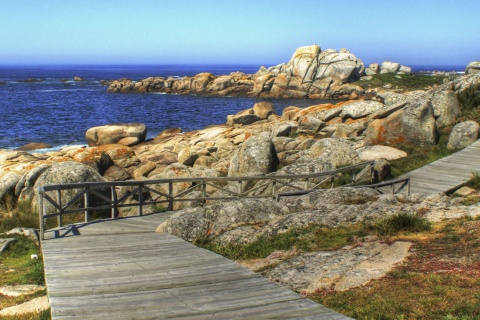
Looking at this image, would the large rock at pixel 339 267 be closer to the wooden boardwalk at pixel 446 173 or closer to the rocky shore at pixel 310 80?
the wooden boardwalk at pixel 446 173

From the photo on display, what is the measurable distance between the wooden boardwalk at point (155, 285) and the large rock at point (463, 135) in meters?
19.0

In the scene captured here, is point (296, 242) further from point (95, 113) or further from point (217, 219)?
point (95, 113)

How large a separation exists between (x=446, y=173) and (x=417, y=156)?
357 cm

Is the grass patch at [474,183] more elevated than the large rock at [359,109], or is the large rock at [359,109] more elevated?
the large rock at [359,109]

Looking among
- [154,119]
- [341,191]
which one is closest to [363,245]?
[341,191]

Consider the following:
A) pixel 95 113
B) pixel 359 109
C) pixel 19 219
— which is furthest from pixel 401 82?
pixel 19 219

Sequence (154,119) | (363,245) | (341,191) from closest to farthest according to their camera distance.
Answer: (363,245) → (341,191) → (154,119)

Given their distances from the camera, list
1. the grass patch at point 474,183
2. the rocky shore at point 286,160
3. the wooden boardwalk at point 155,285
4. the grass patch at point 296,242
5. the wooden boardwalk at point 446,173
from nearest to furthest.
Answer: the wooden boardwalk at point 155,285, the grass patch at point 296,242, the rocky shore at point 286,160, the wooden boardwalk at point 446,173, the grass patch at point 474,183

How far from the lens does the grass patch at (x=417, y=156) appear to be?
23109mm

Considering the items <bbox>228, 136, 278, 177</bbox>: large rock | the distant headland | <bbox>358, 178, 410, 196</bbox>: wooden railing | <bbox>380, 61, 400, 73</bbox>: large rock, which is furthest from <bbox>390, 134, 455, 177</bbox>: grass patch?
<bbox>380, 61, 400, 73</bbox>: large rock

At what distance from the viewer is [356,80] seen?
303 ft

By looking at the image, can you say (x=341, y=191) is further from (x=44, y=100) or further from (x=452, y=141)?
(x=44, y=100)

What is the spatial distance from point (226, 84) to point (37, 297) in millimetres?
90194

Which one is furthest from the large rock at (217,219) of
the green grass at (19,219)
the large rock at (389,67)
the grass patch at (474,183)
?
the large rock at (389,67)
